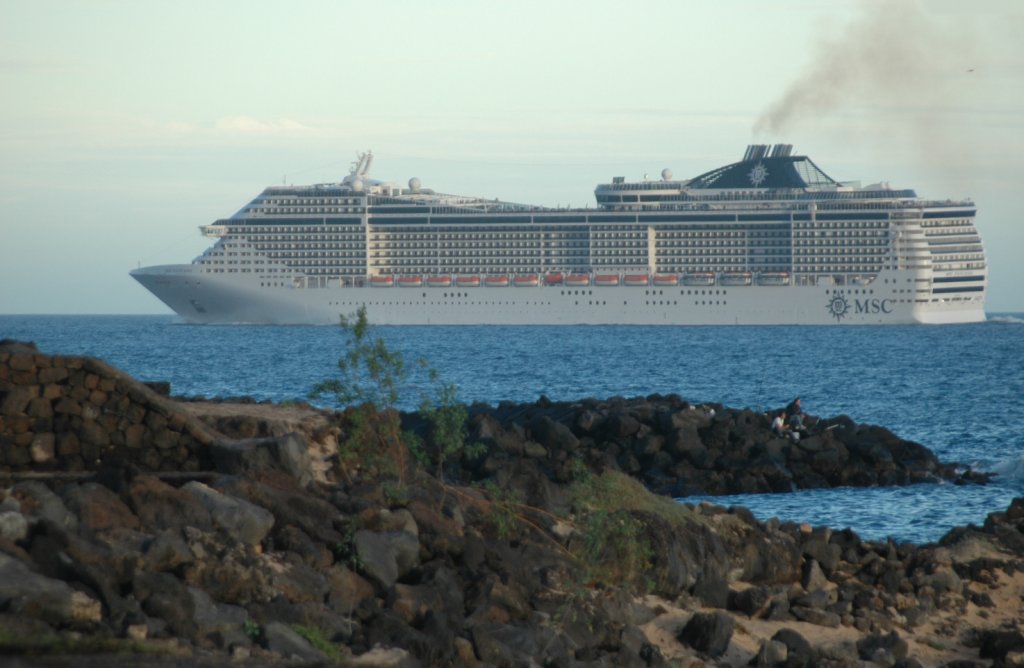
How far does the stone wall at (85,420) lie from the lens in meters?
10.3

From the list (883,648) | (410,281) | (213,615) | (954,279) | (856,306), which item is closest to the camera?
(213,615)

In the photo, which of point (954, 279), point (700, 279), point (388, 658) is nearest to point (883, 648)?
point (388, 658)

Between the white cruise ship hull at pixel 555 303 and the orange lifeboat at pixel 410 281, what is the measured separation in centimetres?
35

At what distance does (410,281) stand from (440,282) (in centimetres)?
180

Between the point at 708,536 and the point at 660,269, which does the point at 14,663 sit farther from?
the point at 660,269

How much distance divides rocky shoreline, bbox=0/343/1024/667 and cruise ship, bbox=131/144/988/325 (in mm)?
65436

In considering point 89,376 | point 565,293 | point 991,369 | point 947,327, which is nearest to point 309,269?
point 565,293

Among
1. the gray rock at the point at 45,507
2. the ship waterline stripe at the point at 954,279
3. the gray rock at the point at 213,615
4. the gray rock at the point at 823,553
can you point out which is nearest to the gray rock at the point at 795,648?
the gray rock at the point at 823,553

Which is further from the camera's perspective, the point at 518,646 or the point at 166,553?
the point at 518,646

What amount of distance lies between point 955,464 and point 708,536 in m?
11.6

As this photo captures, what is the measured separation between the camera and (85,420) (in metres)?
10.4

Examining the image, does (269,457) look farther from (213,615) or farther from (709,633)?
(709,633)

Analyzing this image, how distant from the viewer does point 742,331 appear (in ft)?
241

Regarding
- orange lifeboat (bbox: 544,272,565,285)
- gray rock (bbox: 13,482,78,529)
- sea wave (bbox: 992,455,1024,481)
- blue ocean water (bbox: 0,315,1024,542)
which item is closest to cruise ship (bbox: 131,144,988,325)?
orange lifeboat (bbox: 544,272,565,285)
